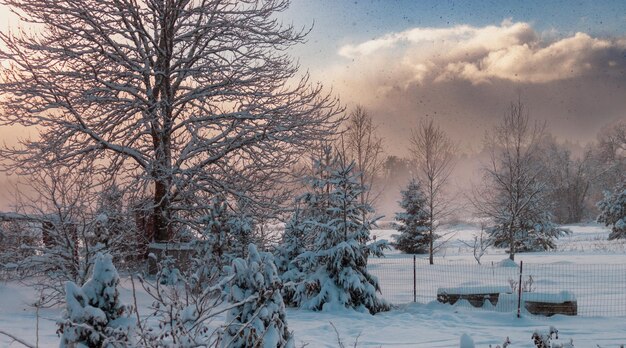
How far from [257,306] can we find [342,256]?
27.5ft

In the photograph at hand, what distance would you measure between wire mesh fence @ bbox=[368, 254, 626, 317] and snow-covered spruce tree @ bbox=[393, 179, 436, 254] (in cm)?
338

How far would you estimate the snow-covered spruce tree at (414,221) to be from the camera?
28594 millimetres

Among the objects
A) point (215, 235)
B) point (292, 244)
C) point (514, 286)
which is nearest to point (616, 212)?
point (514, 286)

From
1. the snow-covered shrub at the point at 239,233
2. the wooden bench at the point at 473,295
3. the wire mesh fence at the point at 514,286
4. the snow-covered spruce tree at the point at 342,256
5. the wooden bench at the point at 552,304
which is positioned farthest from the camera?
the wooden bench at the point at 473,295

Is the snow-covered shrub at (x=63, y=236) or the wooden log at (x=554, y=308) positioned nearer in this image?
the snow-covered shrub at (x=63, y=236)

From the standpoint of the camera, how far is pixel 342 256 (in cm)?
1302

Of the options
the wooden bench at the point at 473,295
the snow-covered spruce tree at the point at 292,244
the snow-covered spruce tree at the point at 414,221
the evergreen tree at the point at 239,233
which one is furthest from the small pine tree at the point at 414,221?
the evergreen tree at the point at 239,233

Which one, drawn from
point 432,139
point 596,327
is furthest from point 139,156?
Result: point 432,139

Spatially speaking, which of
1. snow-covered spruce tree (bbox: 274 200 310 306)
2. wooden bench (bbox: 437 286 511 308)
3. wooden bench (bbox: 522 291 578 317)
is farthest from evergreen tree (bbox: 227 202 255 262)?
wooden bench (bbox: 522 291 578 317)

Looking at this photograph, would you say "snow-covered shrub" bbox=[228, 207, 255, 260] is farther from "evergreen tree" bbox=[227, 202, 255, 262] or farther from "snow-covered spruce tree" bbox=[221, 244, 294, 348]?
"snow-covered spruce tree" bbox=[221, 244, 294, 348]

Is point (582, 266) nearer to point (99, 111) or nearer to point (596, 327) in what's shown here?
point (596, 327)

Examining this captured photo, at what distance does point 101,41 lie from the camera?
1288 cm

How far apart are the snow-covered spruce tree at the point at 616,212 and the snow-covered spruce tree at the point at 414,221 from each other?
1343 centimetres

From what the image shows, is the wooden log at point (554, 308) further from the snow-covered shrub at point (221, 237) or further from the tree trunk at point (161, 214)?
the tree trunk at point (161, 214)
